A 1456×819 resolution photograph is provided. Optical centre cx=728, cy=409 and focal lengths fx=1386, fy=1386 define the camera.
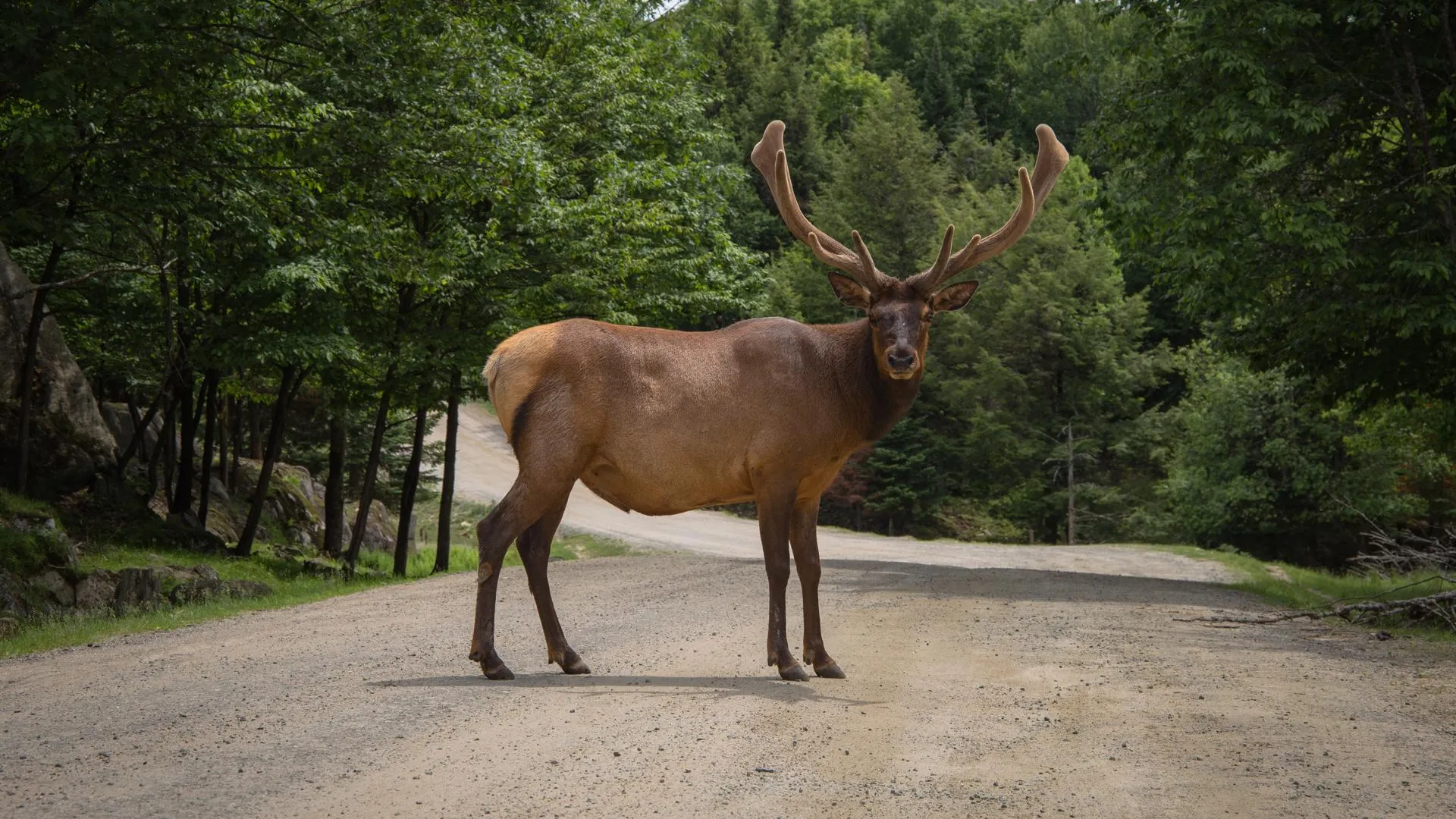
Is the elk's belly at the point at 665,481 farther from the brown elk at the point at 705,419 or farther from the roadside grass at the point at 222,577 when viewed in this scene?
the roadside grass at the point at 222,577

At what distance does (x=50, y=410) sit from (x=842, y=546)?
1691 cm

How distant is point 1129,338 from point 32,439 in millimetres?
42150

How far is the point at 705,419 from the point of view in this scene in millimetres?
8969

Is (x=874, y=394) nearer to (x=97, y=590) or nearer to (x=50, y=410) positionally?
(x=97, y=590)

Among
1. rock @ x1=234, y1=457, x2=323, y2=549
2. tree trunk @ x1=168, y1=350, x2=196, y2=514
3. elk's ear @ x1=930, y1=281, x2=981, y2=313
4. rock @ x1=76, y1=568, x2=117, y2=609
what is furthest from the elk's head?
rock @ x1=234, y1=457, x2=323, y2=549

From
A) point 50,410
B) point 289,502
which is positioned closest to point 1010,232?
point 50,410

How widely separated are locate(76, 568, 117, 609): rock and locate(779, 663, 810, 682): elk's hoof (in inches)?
370

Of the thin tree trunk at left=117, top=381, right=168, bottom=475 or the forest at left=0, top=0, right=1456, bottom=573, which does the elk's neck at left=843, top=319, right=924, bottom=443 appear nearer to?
the forest at left=0, top=0, right=1456, bottom=573

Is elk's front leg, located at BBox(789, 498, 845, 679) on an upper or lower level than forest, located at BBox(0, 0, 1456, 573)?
lower

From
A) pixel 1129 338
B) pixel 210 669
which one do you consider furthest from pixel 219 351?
pixel 1129 338

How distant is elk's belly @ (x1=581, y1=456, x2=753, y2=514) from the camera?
29.2ft

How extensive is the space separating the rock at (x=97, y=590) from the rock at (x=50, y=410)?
448 cm

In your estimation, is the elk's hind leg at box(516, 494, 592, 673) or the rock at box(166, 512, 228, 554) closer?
the elk's hind leg at box(516, 494, 592, 673)

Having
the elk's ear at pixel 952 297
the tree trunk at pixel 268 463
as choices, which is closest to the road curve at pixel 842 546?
the tree trunk at pixel 268 463
